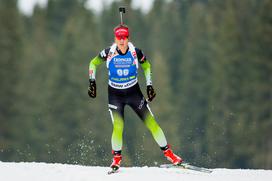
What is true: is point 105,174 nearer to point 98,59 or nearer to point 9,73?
point 98,59

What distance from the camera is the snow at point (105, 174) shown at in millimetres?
9828

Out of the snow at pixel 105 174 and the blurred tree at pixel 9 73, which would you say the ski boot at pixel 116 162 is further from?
the blurred tree at pixel 9 73

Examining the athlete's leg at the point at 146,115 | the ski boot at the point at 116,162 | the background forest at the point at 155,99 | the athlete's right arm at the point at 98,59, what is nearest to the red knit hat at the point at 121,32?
the athlete's right arm at the point at 98,59

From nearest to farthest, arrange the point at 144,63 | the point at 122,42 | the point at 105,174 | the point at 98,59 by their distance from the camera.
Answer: the point at 105,174 < the point at 122,42 < the point at 98,59 < the point at 144,63

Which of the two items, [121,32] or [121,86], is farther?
[121,86]

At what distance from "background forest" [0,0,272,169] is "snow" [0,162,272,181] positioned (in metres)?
21.5

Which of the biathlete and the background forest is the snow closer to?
the biathlete

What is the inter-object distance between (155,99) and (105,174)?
36774mm

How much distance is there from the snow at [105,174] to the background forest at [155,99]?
848 inches

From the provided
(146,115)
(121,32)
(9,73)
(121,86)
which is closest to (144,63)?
(121,86)

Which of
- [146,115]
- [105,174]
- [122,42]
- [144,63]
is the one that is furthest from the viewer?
[144,63]

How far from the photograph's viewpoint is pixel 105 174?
405 inches

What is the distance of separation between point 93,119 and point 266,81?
14150 millimetres

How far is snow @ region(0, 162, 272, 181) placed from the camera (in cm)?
983
